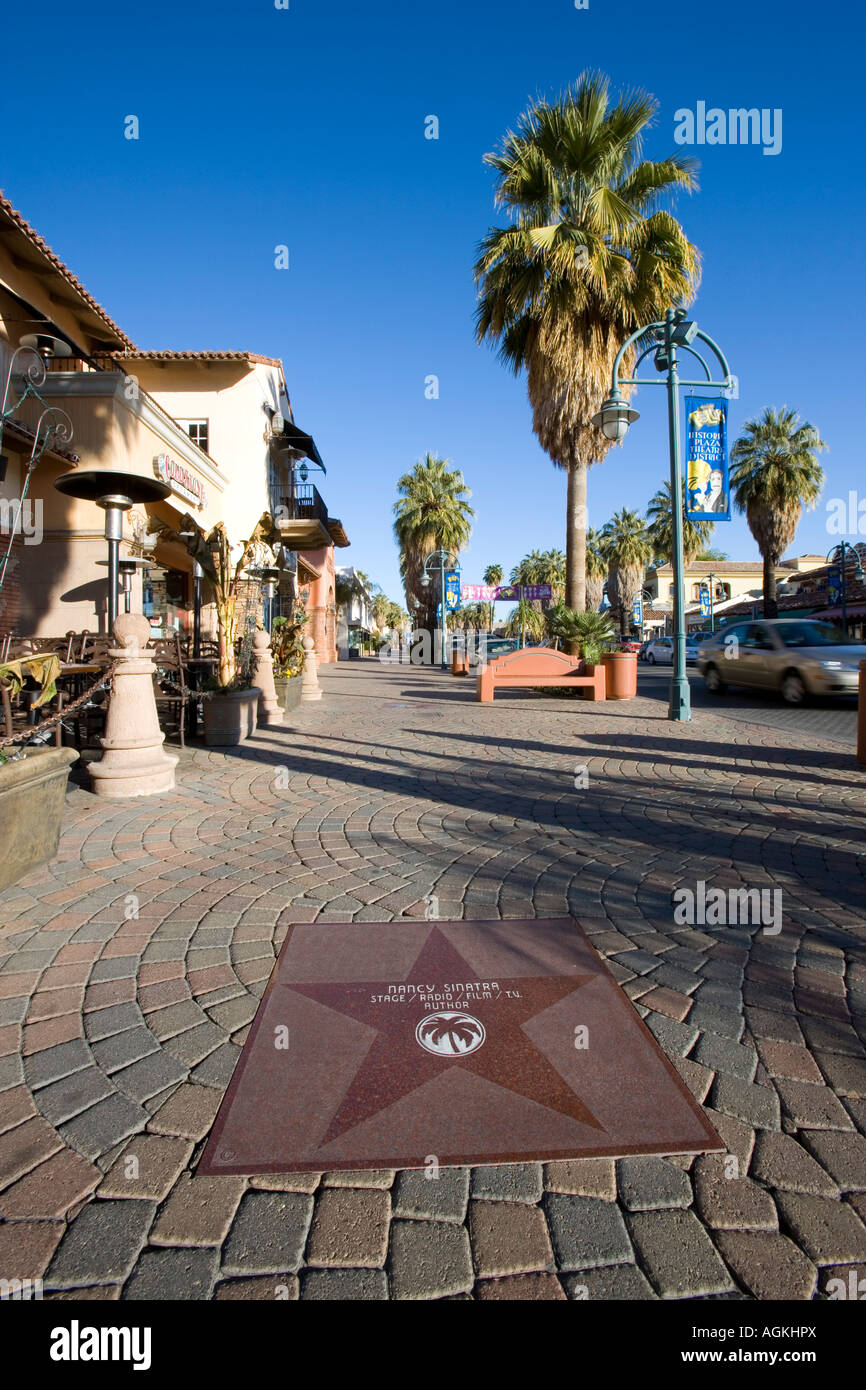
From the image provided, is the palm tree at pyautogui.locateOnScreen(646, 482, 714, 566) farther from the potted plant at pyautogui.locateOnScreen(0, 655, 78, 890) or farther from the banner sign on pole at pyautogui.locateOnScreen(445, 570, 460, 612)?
the potted plant at pyautogui.locateOnScreen(0, 655, 78, 890)

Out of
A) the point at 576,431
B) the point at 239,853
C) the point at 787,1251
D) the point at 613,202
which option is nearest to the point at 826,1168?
the point at 787,1251

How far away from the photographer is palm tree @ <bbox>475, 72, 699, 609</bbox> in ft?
44.0

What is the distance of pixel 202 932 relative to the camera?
10.2 feet

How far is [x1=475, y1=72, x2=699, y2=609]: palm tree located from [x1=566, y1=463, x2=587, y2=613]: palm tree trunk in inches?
16.5

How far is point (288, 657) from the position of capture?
12.0 metres

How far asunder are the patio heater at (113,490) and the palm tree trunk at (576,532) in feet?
33.2

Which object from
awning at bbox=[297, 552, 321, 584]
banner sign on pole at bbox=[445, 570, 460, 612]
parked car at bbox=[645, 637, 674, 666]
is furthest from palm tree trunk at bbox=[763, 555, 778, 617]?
awning at bbox=[297, 552, 321, 584]

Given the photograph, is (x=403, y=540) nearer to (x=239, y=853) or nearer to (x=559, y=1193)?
(x=239, y=853)

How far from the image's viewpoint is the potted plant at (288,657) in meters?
11.7

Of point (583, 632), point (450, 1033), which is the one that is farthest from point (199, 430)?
point (450, 1033)

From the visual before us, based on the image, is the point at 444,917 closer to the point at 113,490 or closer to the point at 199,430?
the point at 113,490

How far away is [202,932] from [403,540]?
121ft

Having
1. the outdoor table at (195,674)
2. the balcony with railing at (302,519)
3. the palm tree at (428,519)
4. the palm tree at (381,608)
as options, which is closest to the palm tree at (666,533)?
the palm tree at (428,519)

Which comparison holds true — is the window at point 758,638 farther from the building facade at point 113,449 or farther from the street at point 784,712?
the building facade at point 113,449
